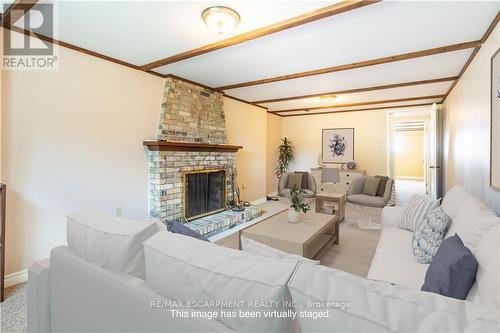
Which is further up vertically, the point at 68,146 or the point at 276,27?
the point at 276,27

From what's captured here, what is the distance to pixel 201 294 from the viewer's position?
0.85 m

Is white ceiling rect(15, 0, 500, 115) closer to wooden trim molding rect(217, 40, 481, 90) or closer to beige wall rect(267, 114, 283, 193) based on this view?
wooden trim molding rect(217, 40, 481, 90)

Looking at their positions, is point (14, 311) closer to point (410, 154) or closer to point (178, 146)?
point (178, 146)

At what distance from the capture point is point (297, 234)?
8.29ft

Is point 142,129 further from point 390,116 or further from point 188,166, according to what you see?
point 390,116

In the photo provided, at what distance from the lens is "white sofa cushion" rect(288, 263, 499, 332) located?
0.59 metres

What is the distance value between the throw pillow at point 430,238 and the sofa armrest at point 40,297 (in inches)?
94.5

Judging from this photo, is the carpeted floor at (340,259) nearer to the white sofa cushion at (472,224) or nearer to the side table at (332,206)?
→ the side table at (332,206)

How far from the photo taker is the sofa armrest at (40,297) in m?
1.32

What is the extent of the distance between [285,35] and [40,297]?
2.74m

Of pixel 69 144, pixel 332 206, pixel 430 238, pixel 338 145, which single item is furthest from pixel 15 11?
pixel 338 145

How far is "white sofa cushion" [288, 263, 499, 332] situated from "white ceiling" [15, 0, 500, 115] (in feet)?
6.60

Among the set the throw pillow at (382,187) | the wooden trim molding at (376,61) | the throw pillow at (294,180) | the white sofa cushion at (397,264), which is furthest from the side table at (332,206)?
the wooden trim molding at (376,61)

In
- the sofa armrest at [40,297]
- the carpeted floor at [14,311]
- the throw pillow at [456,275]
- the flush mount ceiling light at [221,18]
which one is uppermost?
the flush mount ceiling light at [221,18]
